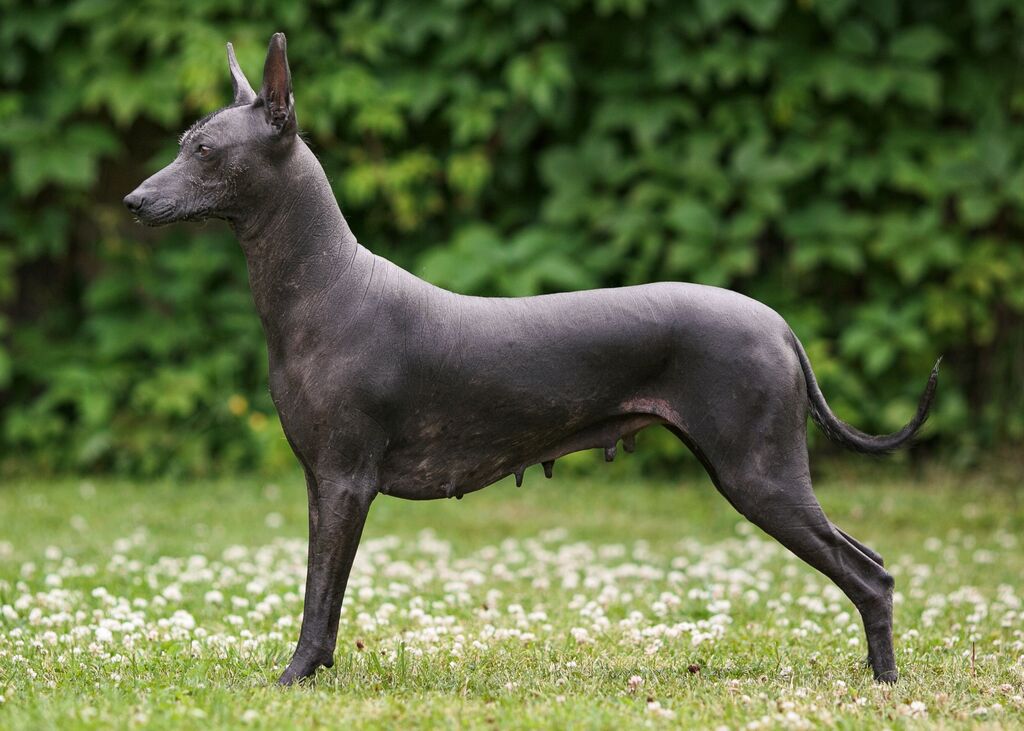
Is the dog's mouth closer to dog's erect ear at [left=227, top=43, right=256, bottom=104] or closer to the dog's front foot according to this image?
dog's erect ear at [left=227, top=43, right=256, bottom=104]

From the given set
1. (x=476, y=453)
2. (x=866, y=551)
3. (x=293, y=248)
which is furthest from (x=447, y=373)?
(x=866, y=551)

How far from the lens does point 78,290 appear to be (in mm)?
10438

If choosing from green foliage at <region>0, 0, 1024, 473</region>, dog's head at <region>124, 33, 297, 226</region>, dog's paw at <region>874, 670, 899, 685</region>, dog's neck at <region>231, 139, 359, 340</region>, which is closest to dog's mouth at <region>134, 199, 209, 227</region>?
dog's head at <region>124, 33, 297, 226</region>

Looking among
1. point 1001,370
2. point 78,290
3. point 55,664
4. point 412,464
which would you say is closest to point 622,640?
point 412,464

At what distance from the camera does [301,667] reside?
4.05m

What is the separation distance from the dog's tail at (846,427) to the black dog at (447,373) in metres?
0.06

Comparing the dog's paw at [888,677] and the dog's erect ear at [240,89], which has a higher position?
the dog's erect ear at [240,89]

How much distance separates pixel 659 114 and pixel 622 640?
516 cm

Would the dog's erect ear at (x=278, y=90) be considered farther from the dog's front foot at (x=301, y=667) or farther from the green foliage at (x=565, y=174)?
the green foliage at (x=565, y=174)

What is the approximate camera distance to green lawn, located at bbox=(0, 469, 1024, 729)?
381 cm

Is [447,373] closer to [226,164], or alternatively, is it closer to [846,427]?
[226,164]

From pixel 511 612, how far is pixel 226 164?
2.40 metres

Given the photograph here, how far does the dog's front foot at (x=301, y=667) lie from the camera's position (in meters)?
4.03

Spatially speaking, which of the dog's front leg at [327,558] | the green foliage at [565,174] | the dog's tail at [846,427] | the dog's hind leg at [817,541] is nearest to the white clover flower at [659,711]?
the dog's hind leg at [817,541]
